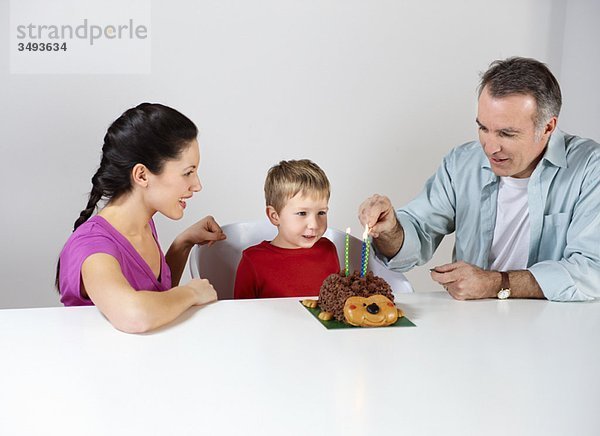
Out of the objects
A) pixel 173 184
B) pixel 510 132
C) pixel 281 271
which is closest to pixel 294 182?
pixel 281 271

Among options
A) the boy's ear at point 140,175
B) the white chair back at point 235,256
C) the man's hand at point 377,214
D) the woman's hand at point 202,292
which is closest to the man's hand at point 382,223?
the man's hand at point 377,214

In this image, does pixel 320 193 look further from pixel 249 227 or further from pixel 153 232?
pixel 153 232

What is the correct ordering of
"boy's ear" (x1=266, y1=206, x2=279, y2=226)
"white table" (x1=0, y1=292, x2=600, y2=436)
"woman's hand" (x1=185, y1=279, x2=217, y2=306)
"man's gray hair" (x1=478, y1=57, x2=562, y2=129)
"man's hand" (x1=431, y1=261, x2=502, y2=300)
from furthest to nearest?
"boy's ear" (x1=266, y1=206, x2=279, y2=226) < "man's gray hair" (x1=478, y1=57, x2=562, y2=129) < "man's hand" (x1=431, y1=261, x2=502, y2=300) < "woman's hand" (x1=185, y1=279, x2=217, y2=306) < "white table" (x1=0, y1=292, x2=600, y2=436)

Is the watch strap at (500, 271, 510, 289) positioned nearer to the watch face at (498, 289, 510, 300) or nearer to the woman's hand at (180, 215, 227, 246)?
the watch face at (498, 289, 510, 300)

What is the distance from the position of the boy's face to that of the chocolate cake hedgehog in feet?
1.97

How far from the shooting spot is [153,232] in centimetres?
213

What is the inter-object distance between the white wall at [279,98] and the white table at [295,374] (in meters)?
1.68

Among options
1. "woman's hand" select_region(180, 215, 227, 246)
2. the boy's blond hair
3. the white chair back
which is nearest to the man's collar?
the white chair back

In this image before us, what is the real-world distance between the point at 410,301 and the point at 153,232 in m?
0.73

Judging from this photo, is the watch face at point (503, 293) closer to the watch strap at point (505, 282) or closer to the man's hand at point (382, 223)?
the watch strap at point (505, 282)

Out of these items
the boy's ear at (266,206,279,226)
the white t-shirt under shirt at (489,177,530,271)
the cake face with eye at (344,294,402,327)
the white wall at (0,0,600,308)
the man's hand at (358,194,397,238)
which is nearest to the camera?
the cake face with eye at (344,294,402,327)

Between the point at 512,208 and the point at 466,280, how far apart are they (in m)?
0.51

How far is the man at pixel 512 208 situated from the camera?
1906 mm

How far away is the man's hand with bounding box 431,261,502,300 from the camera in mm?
1874
